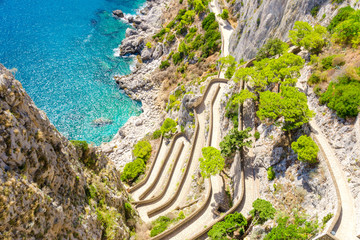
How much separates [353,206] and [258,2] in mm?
53938

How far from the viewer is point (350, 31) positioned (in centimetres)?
3566

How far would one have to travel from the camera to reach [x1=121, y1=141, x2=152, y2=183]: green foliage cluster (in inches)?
2028

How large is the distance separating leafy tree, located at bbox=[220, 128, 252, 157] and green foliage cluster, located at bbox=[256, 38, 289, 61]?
64.2 feet

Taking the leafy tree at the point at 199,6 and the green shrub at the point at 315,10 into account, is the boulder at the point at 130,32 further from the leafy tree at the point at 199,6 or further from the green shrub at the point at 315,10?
the green shrub at the point at 315,10

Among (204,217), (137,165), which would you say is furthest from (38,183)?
(137,165)

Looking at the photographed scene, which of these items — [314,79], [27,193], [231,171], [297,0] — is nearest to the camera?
[27,193]

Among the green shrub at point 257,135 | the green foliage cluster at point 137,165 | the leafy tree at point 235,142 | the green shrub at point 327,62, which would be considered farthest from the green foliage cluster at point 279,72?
the green foliage cluster at point 137,165

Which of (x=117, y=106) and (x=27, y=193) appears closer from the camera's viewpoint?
(x=27, y=193)

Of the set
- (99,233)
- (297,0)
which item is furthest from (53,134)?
(297,0)

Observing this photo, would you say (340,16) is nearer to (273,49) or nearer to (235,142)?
(273,49)

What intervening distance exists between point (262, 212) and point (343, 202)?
343 inches

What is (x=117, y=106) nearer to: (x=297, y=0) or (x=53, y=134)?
(x=53, y=134)

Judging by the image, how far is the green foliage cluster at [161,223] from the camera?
33.7 metres

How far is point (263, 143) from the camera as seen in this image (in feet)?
121
